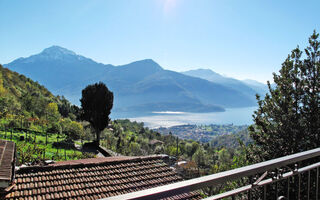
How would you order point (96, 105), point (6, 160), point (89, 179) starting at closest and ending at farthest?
point (6, 160) → point (89, 179) → point (96, 105)

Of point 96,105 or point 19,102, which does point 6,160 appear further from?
point 19,102

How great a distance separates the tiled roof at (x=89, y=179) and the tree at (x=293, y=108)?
13.5 ft

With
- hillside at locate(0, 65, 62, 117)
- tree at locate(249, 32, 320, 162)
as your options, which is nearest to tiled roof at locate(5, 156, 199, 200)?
tree at locate(249, 32, 320, 162)

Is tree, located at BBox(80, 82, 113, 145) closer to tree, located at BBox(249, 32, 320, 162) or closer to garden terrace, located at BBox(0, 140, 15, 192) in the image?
garden terrace, located at BBox(0, 140, 15, 192)

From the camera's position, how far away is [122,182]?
8.26m

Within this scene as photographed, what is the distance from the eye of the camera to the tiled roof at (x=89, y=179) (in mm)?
6887

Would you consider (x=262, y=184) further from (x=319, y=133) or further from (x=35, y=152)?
(x=35, y=152)

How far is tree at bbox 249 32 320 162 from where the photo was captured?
348 inches

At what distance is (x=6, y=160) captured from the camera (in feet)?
23.1

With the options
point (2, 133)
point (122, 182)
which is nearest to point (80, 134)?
point (2, 133)

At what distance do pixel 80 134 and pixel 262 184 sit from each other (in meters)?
29.7

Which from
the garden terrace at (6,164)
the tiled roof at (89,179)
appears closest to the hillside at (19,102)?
the garden terrace at (6,164)

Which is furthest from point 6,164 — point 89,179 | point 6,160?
point 89,179

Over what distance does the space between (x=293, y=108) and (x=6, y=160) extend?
10.0 metres
